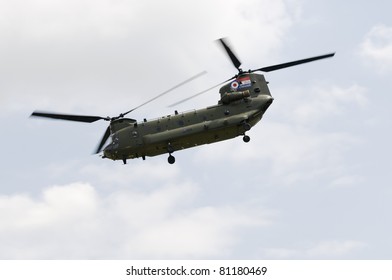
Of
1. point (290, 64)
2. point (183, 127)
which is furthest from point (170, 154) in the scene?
point (290, 64)

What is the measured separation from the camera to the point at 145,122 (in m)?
69.4

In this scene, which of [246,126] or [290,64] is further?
[290,64]

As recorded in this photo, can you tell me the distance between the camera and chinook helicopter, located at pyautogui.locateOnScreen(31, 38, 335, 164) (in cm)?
6825

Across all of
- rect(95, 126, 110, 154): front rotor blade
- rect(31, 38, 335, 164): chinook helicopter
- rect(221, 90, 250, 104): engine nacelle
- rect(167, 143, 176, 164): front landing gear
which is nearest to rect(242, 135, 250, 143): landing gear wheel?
rect(31, 38, 335, 164): chinook helicopter

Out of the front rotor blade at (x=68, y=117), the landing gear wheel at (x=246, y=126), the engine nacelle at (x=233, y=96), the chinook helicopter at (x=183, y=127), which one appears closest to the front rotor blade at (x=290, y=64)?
the chinook helicopter at (x=183, y=127)

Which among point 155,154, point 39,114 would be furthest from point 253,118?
point 39,114

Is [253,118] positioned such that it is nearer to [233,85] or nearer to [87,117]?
[233,85]

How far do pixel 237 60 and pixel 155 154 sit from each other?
1251 cm

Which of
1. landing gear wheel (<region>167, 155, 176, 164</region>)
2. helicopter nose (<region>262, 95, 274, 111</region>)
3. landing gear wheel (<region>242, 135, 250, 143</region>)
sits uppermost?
helicopter nose (<region>262, 95, 274, 111</region>)

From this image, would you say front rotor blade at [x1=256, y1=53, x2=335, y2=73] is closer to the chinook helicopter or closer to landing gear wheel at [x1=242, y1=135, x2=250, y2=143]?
the chinook helicopter

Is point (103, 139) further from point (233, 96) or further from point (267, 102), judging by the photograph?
point (267, 102)

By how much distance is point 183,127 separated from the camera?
2692 inches

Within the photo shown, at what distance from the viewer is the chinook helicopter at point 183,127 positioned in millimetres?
68250

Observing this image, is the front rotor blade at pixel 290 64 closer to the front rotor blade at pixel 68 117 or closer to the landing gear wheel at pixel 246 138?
the landing gear wheel at pixel 246 138
